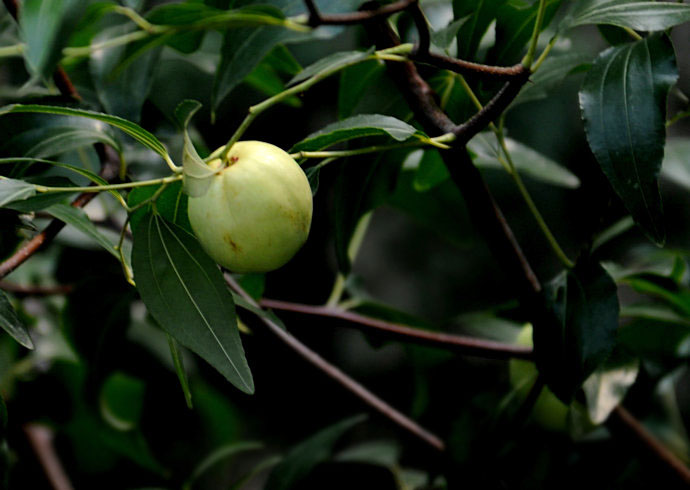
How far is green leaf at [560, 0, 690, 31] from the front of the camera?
0.31m

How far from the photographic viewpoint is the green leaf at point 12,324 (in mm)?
308

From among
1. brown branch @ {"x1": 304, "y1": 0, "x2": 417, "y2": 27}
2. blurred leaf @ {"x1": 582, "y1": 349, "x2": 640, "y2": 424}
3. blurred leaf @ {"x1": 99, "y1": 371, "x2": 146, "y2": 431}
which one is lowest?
blurred leaf @ {"x1": 99, "y1": 371, "x2": 146, "y2": 431}

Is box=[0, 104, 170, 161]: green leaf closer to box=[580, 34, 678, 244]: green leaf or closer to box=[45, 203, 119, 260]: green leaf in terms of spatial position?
box=[45, 203, 119, 260]: green leaf

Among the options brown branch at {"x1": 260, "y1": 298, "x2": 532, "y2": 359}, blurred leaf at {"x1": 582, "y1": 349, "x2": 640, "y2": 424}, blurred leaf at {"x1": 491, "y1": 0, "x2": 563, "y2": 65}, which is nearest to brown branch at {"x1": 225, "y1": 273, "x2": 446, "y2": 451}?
brown branch at {"x1": 260, "y1": 298, "x2": 532, "y2": 359}

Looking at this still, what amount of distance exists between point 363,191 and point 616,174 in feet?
0.58

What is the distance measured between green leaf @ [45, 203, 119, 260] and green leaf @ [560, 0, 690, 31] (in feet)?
0.74

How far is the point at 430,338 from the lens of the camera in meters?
0.51

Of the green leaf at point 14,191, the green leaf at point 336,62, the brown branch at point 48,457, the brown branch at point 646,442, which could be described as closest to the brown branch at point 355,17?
the green leaf at point 336,62

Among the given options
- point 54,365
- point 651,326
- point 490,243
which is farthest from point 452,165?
point 54,365

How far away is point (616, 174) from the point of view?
31 cm

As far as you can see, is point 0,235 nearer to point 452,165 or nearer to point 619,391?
point 452,165

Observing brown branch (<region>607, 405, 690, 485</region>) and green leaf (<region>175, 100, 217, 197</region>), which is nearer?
green leaf (<region>175, 100, 217, 197</region>)

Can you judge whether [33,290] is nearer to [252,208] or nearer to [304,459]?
[304,459]

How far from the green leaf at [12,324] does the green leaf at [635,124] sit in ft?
0.83
